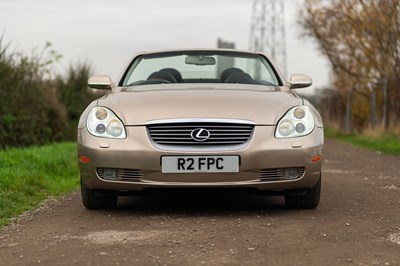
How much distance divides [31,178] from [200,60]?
2388mm

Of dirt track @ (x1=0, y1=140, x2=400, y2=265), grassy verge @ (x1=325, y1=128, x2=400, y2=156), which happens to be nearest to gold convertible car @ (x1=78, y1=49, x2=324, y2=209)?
dirt track @ (x1=0, y1=140, x2=400, y2=265)

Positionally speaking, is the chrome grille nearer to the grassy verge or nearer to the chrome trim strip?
the chrome trim strip

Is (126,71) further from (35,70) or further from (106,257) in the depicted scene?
(35,70)

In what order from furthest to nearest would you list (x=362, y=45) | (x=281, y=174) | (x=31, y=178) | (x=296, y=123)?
(x=362, y=45) → (x=31, y=178) → (x=296, y=123) → (x=281, y=174)

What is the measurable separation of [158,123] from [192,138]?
0.92ft

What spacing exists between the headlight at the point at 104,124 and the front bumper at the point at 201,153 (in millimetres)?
57

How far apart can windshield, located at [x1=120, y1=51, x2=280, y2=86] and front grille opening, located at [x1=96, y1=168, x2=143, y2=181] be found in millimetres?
1310

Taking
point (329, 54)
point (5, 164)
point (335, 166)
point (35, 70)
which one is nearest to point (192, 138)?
point (5, 164)

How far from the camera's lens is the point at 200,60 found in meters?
7.29

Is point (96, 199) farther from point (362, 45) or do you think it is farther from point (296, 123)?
point (362, 45)

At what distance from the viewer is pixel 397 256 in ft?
14.1

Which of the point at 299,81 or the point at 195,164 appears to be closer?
the point at 195,164

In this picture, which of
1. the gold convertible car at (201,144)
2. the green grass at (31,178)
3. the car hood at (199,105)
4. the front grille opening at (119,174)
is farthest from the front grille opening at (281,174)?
the green grass at (31,178)

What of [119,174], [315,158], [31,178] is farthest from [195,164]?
[31,178]
